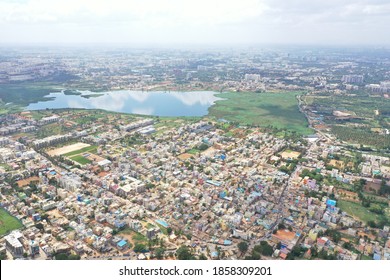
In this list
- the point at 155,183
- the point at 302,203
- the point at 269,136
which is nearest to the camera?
the point at 302,203

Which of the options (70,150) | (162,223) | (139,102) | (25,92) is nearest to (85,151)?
(70,150)

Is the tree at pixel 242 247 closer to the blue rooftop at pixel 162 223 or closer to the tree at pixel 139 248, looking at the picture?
the blue rooftop at pixel 162 223

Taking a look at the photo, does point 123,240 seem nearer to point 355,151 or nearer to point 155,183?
point 155,183

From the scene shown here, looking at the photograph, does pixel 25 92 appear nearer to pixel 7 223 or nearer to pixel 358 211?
pixel 7 223

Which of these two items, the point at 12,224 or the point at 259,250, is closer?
the point at 259,250

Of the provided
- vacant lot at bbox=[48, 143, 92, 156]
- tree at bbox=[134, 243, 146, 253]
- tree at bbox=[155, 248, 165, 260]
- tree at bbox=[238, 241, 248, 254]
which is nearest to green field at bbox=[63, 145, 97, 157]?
vacant lot at bbox=[48, 143, 92, 156]
